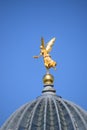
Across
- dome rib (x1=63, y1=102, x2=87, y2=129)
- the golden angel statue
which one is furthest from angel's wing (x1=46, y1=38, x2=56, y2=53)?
dome rib (x1=63, y1=102, x2=87, y2=129)

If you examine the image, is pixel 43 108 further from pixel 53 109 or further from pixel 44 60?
pixel 44 60

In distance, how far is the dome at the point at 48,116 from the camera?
4084cm

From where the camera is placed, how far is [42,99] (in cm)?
4425

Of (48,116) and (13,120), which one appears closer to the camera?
(48,116)

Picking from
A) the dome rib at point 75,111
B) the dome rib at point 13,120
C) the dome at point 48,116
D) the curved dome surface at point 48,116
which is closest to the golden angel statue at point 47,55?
the dome at point 48,116

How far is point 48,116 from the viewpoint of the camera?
41750 millimetres

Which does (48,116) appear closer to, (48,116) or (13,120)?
(48,116)

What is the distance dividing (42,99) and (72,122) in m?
3.88

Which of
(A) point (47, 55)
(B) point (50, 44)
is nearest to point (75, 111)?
(A) point (47, 55)

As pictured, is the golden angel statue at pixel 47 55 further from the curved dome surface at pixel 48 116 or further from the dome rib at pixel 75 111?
the dome rib at pixel 75 111

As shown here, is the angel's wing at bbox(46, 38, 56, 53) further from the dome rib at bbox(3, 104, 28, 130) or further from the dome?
the dome rib at bbox(3, 104, 28, 130)

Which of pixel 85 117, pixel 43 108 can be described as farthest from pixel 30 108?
pixel 85 117

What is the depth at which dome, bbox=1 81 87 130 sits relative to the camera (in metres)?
40.8

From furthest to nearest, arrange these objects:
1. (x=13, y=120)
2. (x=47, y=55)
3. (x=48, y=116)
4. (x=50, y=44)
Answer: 1. (x=50, y=44)
2. (x=47, y=55)
3. (x=13, y=120)
4. (x=48, y=116)
